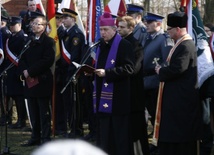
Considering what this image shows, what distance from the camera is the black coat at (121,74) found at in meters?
6.29

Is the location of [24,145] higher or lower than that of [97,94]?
lower

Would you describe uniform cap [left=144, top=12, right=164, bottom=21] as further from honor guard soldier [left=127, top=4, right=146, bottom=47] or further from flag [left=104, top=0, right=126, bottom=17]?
flag [left=104, top=0, right=126, bottom=17]

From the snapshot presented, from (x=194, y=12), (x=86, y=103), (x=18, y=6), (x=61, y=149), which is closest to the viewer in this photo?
(x=61, y=149)

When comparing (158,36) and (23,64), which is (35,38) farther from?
(158,36)

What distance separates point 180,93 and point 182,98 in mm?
66

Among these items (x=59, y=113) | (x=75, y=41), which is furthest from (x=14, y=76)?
(x=75, y=41)

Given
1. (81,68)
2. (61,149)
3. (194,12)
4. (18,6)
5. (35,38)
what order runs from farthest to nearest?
1. (18,6)
2. (35,38)
3. (194,12)
4. (81,68)
5. (61,149)

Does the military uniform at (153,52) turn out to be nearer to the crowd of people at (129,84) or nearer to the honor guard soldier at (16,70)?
the crowd of people at (129,84)

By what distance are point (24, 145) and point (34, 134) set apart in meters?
Result: 0.25

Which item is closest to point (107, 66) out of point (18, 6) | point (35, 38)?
point (35, 38)

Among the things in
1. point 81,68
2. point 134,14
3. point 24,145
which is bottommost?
point 24,145

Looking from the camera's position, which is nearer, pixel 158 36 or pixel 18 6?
pixel 158 36

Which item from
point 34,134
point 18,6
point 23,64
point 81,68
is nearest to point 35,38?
point 23,64

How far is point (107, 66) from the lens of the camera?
20.9 ft
